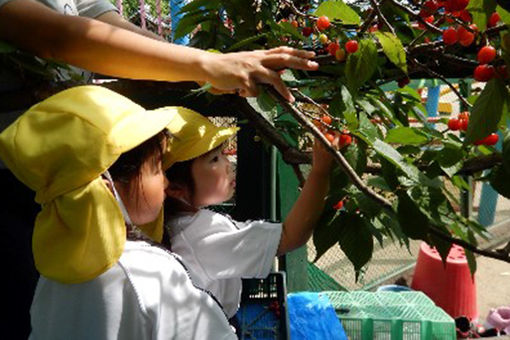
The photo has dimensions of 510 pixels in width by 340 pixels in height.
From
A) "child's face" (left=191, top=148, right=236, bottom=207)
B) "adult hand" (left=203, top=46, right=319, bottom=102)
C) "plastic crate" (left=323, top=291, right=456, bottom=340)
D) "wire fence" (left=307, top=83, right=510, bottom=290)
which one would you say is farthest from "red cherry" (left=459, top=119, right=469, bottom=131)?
"wire fence" (left=307, top=83, right=510, bottom=290)

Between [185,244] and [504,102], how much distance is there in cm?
98

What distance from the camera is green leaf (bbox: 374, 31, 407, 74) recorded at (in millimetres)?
1182

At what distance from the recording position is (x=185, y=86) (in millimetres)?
1729

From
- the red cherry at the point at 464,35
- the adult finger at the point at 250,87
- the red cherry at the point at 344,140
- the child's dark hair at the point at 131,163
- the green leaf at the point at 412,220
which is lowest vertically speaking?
the green leaf at the point at 412,220

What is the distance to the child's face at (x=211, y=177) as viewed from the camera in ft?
4.94

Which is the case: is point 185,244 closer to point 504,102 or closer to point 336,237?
point 336,237

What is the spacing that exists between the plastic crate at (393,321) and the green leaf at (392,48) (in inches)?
76.0

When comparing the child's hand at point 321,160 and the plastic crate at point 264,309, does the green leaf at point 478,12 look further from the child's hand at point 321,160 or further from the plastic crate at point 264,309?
the plastic crate at point 264,309

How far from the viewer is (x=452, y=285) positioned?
388 cm

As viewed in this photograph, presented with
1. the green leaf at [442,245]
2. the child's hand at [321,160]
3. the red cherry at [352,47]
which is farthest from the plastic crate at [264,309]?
the red cherry at [352,47]

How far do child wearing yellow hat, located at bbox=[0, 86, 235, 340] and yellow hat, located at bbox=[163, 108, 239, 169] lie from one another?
0.19m

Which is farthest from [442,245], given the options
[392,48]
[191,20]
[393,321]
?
[393,321]

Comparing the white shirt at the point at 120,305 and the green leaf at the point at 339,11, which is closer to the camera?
the white shirt at the point at 120,305

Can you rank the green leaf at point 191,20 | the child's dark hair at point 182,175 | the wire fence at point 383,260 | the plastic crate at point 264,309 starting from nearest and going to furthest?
the child's dark hair at point 182,175, the green leaf at point 191,20, the plastic crate at point 264,309, the wire fence at point 383,260
